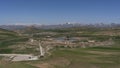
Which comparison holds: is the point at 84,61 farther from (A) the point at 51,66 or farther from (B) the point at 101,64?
(A) the point at 51,66

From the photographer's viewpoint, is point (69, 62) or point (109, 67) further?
point (69, 62)

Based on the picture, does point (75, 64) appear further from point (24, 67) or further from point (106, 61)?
point (24, 67)

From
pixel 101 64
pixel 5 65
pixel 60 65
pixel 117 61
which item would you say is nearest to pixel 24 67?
pixel 5 65

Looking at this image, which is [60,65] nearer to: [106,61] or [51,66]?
[51,66]

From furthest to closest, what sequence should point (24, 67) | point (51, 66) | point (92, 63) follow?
point (92, 63), point (51, 66), point (24, 67)

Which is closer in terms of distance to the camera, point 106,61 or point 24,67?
point 24,67

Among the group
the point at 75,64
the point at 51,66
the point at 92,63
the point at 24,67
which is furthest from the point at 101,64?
the point at 24,67

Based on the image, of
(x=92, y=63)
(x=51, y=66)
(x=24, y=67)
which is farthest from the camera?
(x=92, y=63)

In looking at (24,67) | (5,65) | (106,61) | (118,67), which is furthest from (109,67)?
(5,65)
